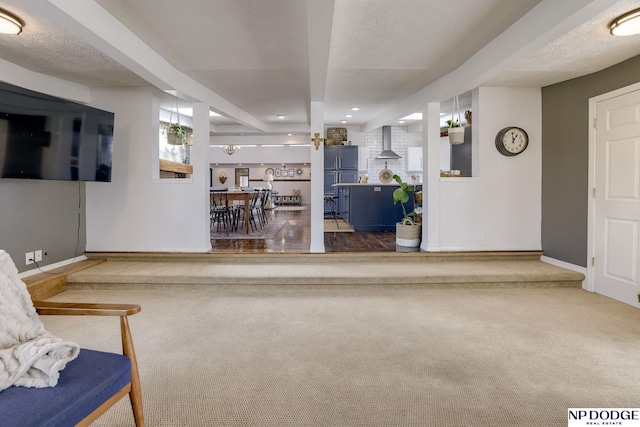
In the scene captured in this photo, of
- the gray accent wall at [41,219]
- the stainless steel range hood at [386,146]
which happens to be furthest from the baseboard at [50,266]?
the stainless steel range hood at [386,146]

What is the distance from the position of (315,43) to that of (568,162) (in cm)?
344

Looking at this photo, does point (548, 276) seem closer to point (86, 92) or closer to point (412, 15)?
point (412, 15)

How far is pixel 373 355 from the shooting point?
2.52 metres

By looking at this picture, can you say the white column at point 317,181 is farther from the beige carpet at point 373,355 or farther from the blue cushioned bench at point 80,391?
the blue cushioned bench at point 80,391

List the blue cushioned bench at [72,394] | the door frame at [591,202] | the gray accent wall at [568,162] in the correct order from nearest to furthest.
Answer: the blue cushioned bench at [72,394] < the door frame at [591,202] < the gray accent wall at [568,162]

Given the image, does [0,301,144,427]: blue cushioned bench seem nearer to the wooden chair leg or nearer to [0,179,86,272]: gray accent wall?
the wooden chair leg

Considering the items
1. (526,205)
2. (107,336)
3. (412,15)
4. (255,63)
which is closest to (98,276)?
(107,336)

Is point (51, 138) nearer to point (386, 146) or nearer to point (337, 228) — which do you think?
point (337, 228)

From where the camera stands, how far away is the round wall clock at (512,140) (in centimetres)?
472

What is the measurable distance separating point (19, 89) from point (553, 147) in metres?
6.09

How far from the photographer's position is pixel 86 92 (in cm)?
471

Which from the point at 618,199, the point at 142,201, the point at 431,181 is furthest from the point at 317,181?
the point at 618,199

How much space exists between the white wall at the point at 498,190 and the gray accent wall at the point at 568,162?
13cm
